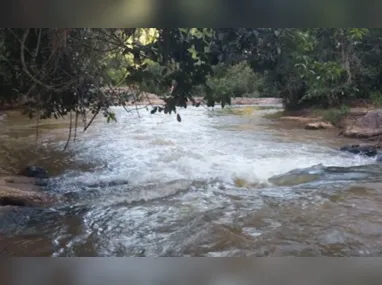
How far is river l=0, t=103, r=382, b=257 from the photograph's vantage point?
7.38 ft

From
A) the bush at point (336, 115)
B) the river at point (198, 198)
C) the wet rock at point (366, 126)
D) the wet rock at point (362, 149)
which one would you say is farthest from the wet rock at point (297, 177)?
the bush at point (336, 115)

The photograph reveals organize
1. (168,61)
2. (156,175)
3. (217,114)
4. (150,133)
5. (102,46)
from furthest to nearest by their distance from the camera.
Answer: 1. (217,114)
2. (150,133)
3. (156,175)
4. (102,46)
5. (168,61)

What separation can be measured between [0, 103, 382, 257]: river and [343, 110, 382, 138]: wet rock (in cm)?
28

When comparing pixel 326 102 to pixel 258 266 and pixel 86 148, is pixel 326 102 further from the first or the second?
pixel 258 266

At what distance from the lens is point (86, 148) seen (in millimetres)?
5230

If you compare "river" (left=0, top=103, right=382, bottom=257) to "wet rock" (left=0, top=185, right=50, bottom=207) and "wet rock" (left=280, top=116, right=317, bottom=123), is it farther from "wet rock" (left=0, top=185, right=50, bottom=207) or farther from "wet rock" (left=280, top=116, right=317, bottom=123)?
"wet rock" (left=280, top=116, right=317, bottom=123)

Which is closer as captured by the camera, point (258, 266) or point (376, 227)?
point (258, 266)

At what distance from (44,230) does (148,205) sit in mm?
764

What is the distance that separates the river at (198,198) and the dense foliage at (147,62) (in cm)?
69

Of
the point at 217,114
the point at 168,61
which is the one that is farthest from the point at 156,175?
the point at 217,114

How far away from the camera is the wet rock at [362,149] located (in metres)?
4.68

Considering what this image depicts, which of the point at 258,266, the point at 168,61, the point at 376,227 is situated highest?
the point at 168,61

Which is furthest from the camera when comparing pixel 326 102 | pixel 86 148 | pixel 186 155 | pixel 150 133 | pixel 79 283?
pixel 326 102

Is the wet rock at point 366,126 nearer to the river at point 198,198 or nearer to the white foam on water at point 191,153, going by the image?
the river at point 198,198
